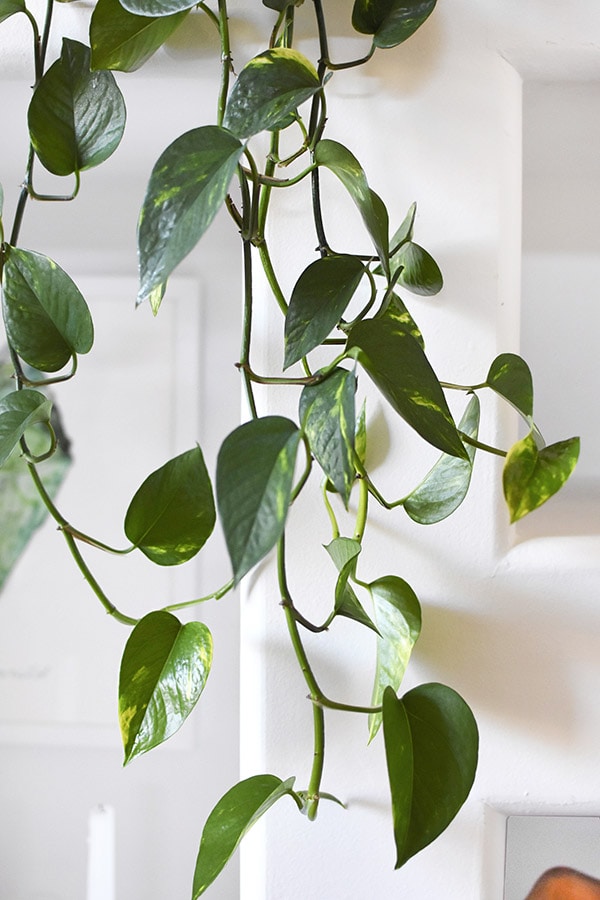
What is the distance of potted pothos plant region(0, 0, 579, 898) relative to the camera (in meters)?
0.36

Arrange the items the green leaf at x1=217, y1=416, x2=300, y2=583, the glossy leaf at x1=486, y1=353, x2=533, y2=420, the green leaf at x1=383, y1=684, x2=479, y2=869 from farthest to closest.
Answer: the glossy leaf at x1=486, y1=353, x2=533, y2=420 < the green leaf at x1=383, y1=684, x2=479, y2=869 < the green leaf at x1=217, y1=416, x2=300, y2=583

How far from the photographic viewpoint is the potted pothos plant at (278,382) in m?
0.36

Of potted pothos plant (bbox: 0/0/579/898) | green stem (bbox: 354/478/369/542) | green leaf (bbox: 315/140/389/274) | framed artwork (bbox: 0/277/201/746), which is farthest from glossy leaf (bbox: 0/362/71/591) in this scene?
green leaf (bbox: 315/140/389/274)

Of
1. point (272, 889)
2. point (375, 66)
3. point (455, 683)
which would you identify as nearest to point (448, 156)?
point (375, 66)

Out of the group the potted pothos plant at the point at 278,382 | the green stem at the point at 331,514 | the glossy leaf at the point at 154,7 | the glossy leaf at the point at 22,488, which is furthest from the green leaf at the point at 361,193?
the glossy leaf at the point at 22,488

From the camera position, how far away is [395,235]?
0.57m

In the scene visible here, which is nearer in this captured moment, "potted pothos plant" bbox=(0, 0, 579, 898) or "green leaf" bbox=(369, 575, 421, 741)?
"potted pothos plant" bbox=(0, 0, 579, 898)

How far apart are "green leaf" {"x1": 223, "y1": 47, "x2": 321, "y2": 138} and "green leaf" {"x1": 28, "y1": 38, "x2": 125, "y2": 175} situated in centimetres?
13

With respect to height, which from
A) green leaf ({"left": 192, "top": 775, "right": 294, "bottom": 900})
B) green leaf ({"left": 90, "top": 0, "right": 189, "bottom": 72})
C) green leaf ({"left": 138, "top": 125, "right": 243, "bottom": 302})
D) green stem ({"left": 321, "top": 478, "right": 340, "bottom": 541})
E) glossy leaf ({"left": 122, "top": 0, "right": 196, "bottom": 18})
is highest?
green leaf ({"left": 90, "top": 0, "right": 189, "bottom": 72})

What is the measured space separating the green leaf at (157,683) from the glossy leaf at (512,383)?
253 millimetres

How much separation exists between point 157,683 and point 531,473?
289 mm

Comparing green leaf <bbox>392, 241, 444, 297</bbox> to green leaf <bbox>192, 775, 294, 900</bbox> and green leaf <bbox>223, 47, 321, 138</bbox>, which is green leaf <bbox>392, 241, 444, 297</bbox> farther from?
green leaf <bbox>192, 775, 294, 900</bbox>

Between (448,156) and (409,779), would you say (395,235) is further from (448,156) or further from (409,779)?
(409,779)

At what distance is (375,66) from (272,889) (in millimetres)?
641
